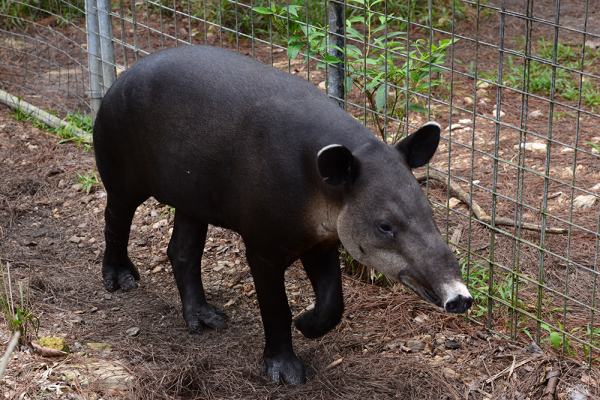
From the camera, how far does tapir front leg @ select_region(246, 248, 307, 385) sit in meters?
3.83

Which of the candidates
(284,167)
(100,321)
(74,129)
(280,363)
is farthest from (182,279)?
(74,129)

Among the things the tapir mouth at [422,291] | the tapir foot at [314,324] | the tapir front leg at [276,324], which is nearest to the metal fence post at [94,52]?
the tapir front leg at [276,324]

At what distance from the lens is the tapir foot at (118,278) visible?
502cm

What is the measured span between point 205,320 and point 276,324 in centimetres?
76

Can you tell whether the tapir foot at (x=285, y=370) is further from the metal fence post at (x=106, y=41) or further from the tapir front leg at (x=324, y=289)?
the metal fence post at (x=106, y=41)

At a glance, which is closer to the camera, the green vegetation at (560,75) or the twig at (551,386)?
the twig at (551,386)

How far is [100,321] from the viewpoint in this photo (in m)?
4.64

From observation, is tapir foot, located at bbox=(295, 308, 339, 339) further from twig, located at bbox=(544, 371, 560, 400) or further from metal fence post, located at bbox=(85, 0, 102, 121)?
metal fence post, located at bbox=(85, 0, 102, 121)

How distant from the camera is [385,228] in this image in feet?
10.7

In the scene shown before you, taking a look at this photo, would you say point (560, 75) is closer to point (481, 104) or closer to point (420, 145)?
point (481, 104)

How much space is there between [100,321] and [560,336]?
274cm

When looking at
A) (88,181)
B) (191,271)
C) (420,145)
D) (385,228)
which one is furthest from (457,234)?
(88,181)

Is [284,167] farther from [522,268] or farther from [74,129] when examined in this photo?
[74,129]

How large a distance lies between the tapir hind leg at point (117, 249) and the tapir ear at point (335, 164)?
1923 millimetres
